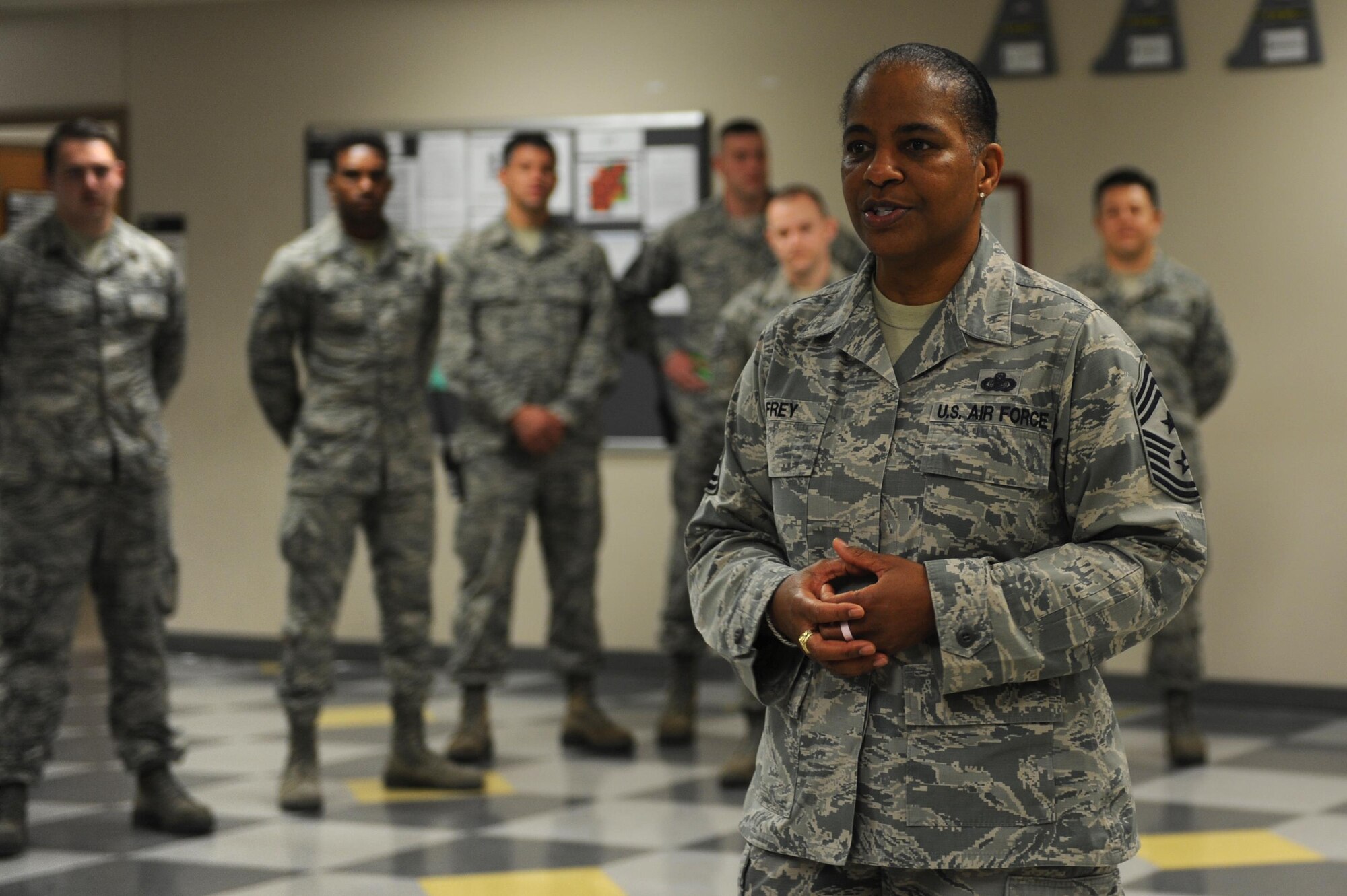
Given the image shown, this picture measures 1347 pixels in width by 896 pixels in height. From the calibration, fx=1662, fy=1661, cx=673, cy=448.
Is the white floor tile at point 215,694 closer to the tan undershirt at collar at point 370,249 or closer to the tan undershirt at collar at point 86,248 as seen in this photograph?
the tan undershirt at collar at point 370,249

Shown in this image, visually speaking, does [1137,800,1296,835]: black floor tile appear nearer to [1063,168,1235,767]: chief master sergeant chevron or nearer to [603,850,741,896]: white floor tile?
[1063,168,1235,767]: chief master sergeant chevron

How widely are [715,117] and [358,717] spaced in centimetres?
271

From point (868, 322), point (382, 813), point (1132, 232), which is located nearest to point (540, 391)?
point (382, 813)

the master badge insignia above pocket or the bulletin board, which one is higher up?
the bulletin board

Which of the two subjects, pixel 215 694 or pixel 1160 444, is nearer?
pixel 1160 444

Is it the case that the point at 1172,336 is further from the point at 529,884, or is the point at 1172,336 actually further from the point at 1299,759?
the point at 529,884

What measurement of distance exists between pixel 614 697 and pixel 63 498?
266 centimetres

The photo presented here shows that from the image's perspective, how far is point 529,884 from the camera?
145 inches

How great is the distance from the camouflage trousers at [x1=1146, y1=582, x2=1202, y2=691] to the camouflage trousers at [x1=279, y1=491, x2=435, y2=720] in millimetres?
2202

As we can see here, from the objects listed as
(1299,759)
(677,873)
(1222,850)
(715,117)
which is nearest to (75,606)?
(677,873)

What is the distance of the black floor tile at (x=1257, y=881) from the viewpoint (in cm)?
362

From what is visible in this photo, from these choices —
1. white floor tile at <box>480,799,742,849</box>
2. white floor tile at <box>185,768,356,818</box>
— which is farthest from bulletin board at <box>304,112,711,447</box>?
white floor tile at <box>480,799,742,849</box>

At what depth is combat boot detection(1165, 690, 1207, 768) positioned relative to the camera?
5.01m

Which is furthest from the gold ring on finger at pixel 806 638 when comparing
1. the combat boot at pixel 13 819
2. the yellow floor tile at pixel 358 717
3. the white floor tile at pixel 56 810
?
the yellow floor tile at pixel 358 717
